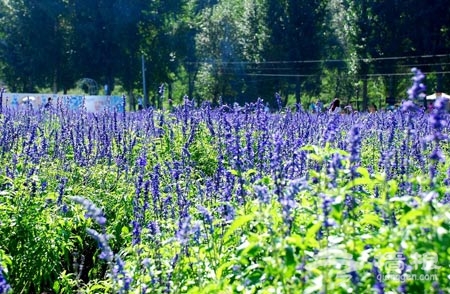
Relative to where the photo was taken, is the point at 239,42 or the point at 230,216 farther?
the point at 239,42

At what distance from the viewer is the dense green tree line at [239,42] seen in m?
42.2

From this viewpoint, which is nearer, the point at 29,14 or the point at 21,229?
the point at 21,229

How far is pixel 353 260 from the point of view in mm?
2359

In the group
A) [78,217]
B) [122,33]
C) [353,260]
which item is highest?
[122,33]

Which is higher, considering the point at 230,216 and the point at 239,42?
the point at 239,42

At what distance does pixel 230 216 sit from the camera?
3377 millimetres

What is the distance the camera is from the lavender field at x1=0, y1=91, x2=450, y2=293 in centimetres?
231

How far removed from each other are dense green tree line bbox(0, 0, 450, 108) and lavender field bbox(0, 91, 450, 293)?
34.8 metres

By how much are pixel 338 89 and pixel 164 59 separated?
18.4 metres

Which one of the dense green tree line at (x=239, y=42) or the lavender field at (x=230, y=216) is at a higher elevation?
the dense green tree line at (x=239, y=42)

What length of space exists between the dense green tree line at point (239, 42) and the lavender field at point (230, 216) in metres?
34.8

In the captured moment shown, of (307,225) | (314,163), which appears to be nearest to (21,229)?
(314,163)

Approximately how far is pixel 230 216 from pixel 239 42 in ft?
175

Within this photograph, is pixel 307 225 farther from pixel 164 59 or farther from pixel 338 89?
pixel 338 89
